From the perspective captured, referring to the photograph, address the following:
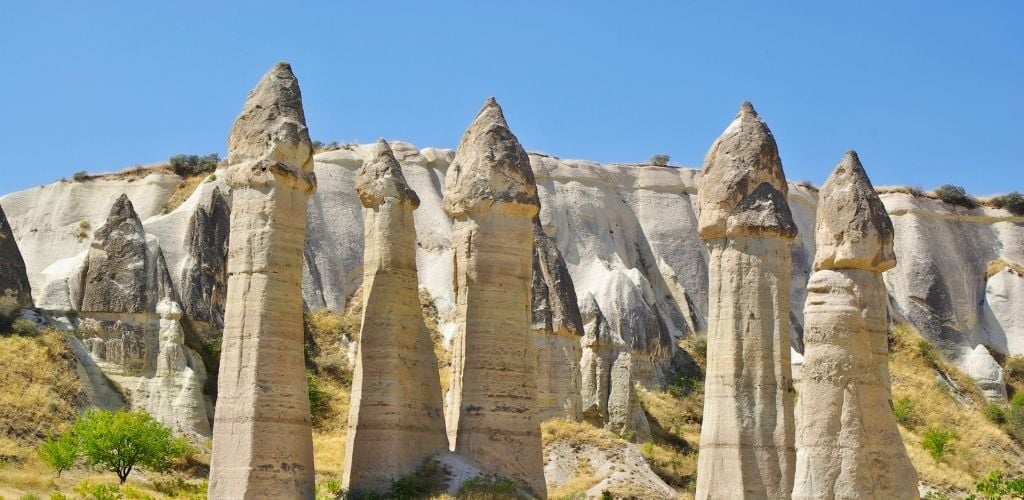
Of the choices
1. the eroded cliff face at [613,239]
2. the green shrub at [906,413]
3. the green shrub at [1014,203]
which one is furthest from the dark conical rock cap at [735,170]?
the green shrub at [1014,203]

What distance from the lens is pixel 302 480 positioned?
23156mm

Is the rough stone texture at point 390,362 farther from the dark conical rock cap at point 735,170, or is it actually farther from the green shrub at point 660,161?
the green shrub at point 660,161

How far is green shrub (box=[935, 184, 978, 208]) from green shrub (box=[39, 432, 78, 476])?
51.2m

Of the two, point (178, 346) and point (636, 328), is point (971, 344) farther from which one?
point (178, 346)

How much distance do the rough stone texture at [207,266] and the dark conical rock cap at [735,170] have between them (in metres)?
18.7

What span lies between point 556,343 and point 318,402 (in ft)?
23.3

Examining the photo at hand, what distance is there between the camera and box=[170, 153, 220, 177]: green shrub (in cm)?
6034

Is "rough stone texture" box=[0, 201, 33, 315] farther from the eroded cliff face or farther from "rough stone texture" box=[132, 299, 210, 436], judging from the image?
the eroded cliff face

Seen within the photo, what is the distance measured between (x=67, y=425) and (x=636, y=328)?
22.9 m

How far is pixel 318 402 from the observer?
41.0m

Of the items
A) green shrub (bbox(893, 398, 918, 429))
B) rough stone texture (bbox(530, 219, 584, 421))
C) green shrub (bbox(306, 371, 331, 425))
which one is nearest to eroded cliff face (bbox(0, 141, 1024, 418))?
green shrub (bbox(306, 371, 331, 425))

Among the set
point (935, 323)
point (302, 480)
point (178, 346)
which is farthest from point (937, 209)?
point (302, 480)

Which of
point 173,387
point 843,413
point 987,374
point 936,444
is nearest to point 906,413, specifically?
point 936,444

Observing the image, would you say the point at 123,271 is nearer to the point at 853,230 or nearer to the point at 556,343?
the point at 556,343
